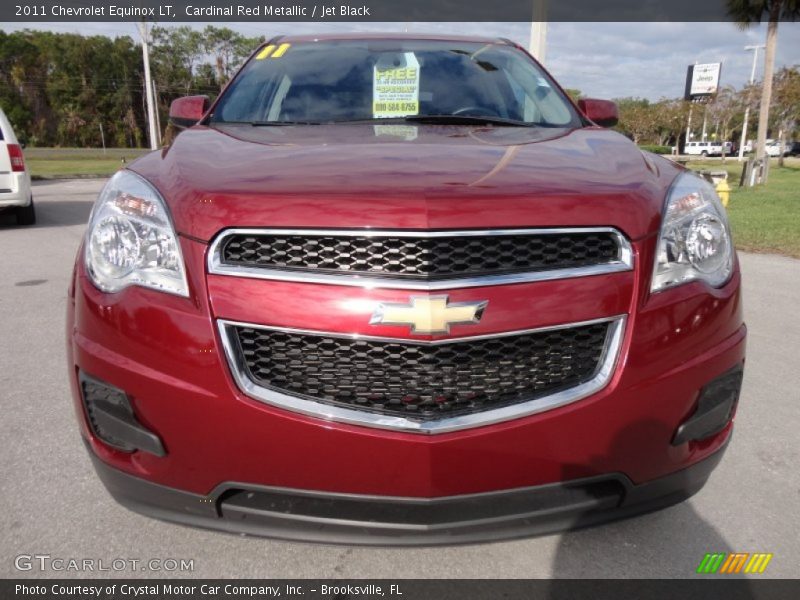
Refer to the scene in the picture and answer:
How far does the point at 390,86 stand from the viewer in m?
2.79

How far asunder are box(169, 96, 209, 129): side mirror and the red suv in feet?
4.07

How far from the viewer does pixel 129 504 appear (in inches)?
67.3

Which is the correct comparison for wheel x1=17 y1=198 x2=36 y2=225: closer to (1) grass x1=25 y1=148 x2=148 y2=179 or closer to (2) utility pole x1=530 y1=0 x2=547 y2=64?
(1) grass x1=25 y1=148 x2=148 y2=179

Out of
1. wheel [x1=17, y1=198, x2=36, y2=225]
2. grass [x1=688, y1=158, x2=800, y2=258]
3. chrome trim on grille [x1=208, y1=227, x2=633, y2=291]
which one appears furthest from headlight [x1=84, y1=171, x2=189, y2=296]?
wheel [x1=17, y1=198, x2=36, y2=225]

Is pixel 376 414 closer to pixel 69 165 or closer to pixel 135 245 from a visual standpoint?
pixel 135 245

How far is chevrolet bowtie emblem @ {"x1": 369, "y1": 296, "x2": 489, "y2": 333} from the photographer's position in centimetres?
144

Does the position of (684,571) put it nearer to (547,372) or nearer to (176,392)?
(547,372)

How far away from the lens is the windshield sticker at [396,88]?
8.71 ft

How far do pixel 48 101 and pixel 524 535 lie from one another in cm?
8270

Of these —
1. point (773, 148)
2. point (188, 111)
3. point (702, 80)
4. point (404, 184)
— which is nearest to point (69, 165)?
point (188, 111)

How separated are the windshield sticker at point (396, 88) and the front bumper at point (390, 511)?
1.63 metres

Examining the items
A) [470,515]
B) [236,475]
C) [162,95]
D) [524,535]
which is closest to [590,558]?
[524,535]

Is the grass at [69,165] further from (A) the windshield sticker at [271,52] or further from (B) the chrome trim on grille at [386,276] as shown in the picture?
(B) the chrome trim on grille at [386,276]

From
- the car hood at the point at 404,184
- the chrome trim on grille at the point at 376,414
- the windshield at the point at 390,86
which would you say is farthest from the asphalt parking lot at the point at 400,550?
the windshield at the point at 390,86
